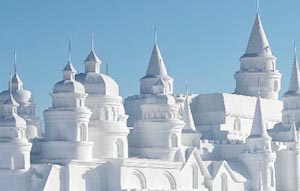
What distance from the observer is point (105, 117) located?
288 ft

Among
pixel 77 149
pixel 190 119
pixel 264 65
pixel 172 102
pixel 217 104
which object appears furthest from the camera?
pixel 264 65

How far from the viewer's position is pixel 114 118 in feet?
289

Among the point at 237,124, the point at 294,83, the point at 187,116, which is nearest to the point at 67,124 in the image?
the point at 187,116

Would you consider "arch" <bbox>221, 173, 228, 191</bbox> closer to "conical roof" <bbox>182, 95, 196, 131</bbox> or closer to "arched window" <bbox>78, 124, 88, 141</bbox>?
"conical roof" <bbox>182, 95, 196, 131</bbox>

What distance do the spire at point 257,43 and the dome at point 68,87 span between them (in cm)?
2970

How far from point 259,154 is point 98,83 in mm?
16593

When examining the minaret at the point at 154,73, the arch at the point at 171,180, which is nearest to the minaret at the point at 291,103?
the minaret at the point at 154,73

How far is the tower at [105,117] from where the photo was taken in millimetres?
86938

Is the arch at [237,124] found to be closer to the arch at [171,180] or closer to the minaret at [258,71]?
the minaret at [258,71]

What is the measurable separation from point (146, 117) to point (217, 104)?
13663mm

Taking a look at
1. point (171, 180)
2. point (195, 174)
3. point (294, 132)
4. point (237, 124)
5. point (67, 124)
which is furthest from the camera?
point (237, 124)

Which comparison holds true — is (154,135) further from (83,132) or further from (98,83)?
(83,132)

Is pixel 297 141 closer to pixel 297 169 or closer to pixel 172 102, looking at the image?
pixel 297 169

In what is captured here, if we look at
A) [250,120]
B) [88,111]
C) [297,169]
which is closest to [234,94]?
[250,120]
